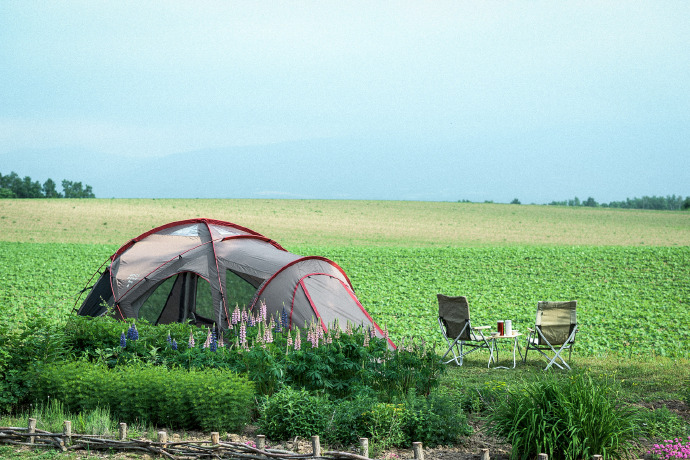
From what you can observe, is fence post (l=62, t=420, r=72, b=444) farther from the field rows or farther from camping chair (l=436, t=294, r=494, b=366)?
camping chair (l=436, t=294, r=494, b=366)

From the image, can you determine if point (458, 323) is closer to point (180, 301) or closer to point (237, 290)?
point (237, 290)

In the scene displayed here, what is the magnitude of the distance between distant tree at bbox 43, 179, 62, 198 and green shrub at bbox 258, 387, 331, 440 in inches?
2454

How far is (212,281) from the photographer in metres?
9.88

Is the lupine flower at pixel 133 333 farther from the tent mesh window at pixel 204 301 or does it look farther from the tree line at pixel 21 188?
the tree line at pixel 21 188

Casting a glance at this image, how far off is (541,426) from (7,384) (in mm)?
5327

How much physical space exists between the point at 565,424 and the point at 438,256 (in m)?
20.3

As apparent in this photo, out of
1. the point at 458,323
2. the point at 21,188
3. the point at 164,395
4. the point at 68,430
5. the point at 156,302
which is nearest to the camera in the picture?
the point at 68,430

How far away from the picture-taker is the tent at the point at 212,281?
923 centimetres

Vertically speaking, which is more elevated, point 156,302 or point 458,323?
point 156,302

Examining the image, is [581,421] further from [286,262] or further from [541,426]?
[286,262]

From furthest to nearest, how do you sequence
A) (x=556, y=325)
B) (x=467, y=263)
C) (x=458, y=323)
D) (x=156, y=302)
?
(x=467, y=263) < (x=156, y=302) < (x=458, y=323) < (x=556, y=325)

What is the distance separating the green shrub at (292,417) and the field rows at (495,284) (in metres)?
4.34

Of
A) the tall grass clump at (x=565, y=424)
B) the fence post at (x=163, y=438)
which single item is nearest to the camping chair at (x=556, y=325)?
the tall grass clump at (x=565, y=424)

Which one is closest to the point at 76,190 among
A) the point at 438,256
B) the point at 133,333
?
the point at 438,256
